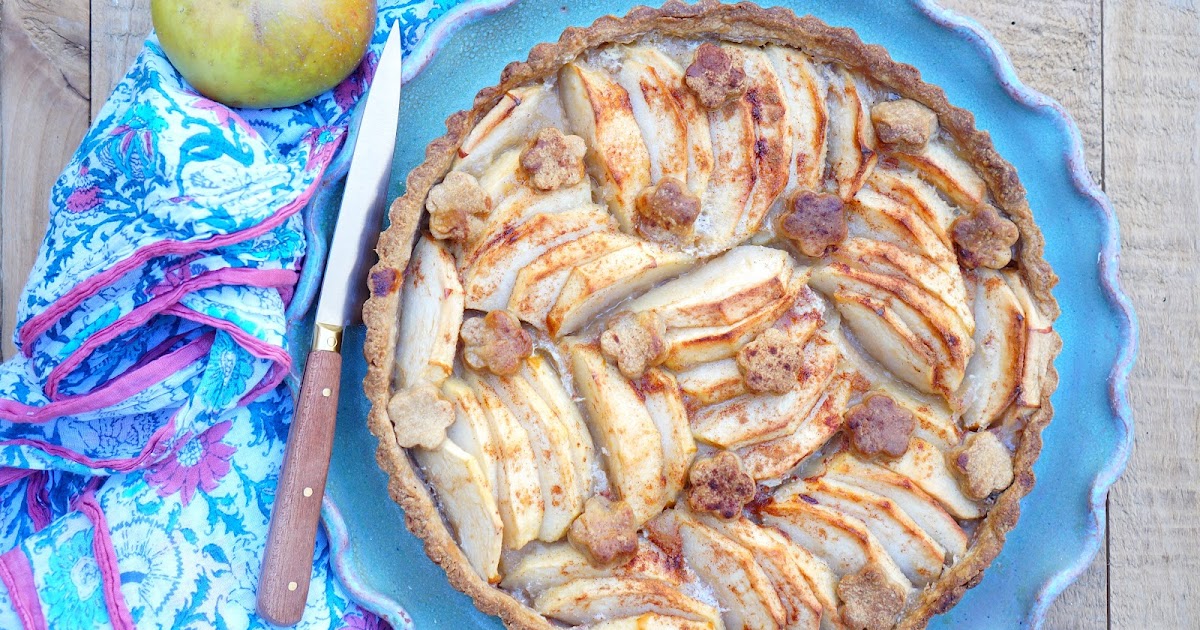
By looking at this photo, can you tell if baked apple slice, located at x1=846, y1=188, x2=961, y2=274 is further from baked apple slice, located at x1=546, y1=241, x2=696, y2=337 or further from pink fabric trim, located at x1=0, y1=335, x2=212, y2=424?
pink fabric trim, located at x1=0, y1=335, x2=212, y2=424

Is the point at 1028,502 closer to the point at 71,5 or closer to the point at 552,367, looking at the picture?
the point at 552,367

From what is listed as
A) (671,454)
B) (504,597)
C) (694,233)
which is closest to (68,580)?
(504,597)

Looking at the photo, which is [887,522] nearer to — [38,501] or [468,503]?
[468,503]

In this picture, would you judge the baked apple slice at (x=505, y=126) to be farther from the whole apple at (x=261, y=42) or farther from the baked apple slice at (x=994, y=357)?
the baked apple slice at (x=994, y=357)

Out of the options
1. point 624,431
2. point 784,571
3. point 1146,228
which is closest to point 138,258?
point 624,431

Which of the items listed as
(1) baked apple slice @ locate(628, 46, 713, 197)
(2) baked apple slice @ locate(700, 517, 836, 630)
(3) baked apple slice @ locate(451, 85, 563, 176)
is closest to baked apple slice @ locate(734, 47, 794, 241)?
(1) baked apple slice @ locate(628, 46, 713, 197)

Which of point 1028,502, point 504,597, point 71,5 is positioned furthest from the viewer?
point 71,5
